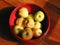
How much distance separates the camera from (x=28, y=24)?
0.85 m

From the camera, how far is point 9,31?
2.97 ft

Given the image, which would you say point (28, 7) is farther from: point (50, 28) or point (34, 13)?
point (50, 28)

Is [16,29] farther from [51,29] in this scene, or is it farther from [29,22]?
[51,29]

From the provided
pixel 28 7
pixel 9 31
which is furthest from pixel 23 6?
pixel 9 31

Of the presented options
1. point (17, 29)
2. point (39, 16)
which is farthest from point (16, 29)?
point (39, 16)

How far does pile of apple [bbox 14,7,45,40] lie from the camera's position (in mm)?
839

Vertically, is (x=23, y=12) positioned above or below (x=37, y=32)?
above

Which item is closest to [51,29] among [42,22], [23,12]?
[42,22]

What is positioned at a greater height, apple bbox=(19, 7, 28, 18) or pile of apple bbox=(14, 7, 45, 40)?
apple bbox=(19, 7, 28, 18)

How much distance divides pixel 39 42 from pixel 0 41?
A: 0.19 m

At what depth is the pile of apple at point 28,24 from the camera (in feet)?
2.75

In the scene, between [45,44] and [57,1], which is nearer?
[45,44]

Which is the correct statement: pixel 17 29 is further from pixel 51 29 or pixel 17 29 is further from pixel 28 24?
pixel 51 29

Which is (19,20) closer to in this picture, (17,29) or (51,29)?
(17,29)
